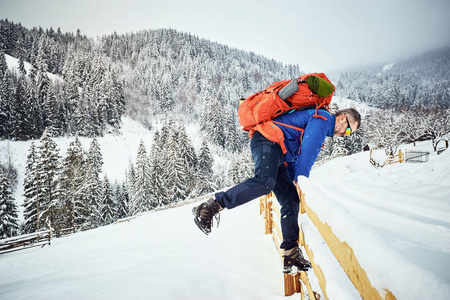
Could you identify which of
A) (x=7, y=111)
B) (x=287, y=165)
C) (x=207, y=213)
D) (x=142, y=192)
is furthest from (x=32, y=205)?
(x=7, y=111)

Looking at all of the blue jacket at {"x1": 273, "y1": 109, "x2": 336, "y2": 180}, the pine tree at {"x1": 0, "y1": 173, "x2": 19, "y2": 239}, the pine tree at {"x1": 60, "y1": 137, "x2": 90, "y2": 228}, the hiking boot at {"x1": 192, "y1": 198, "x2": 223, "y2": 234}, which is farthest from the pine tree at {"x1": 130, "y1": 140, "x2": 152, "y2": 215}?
the blue jacket at {"x1": 273, "y1": 109, "x2": 336, "y2": 180}

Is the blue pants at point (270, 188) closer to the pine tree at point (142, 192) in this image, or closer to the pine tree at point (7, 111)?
the pine tree at point (142, 192)

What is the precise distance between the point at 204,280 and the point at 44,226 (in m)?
24.8

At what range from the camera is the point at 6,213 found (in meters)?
20.5

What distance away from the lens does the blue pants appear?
2.00 m

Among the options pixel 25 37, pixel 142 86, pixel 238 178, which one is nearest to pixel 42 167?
pixel 238 178

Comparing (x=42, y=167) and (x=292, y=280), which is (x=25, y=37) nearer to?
(x=42, y=167)

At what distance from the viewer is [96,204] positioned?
27.2m

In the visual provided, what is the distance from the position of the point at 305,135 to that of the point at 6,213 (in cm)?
2898

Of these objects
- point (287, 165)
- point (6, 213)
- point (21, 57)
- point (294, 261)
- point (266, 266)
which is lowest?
point (6, 213)

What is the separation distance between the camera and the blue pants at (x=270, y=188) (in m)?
2.00

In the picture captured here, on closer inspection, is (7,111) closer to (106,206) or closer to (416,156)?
(106,206)

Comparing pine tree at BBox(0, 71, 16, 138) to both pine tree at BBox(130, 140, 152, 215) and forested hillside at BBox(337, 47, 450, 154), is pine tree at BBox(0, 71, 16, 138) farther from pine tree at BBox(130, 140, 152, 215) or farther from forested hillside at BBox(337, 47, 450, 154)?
forested hillside at BBox(337, 47, 450, 154)

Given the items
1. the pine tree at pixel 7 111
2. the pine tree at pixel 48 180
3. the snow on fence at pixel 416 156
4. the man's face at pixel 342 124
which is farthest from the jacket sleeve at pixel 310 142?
the pine tree at pixel 7 111
